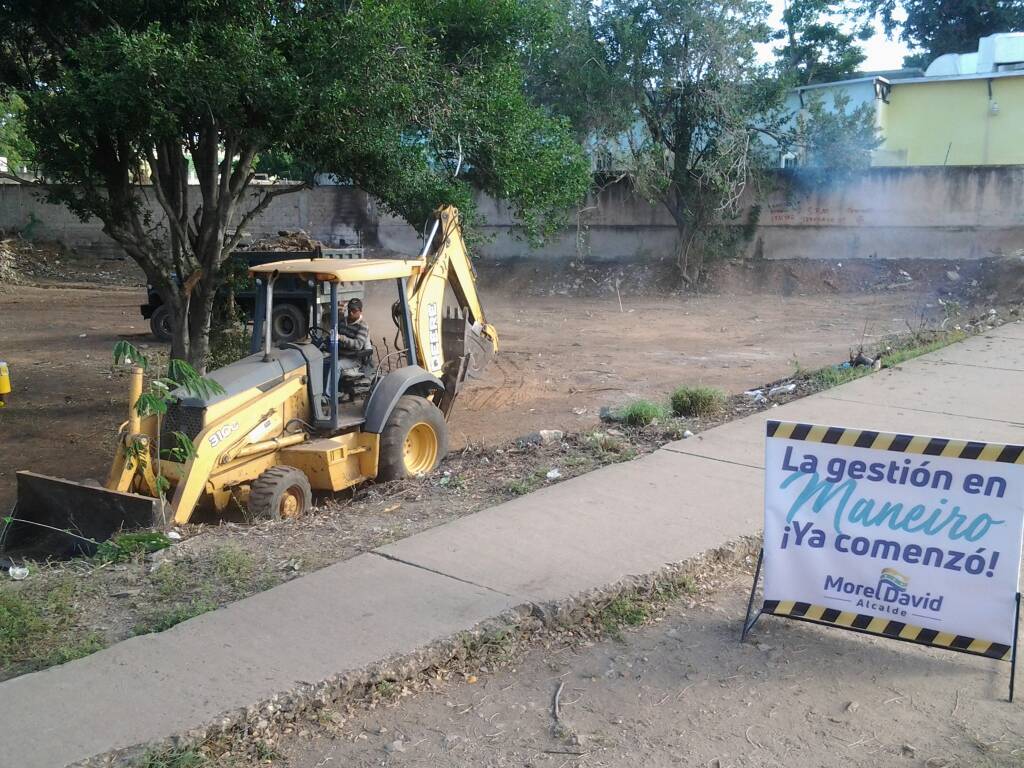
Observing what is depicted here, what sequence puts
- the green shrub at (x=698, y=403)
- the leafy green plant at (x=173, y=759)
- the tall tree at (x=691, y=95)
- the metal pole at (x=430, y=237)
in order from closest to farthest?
the leafy green plant at (x=173, y=759), the green shrub at (x=698, y=403), the metal pole at (x=430, y=237), the tall tree at (x=691, y=95)

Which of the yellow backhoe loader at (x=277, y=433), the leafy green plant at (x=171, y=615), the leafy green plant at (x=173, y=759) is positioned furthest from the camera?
the yellow backhoe loader at (x=277, y=433)

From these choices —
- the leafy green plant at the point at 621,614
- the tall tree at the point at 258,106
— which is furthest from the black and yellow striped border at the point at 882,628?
the tall tree at the point at 258,106

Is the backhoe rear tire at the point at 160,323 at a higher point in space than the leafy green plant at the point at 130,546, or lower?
higher

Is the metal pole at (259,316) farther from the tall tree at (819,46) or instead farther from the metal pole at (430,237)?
the tall tree at (819,46)

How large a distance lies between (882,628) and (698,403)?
5.12 m

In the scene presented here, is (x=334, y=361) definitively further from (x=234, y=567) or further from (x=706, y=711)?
(x=706, y=711)

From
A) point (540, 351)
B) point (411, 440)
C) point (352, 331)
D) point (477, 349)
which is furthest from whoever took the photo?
point (540, 351)

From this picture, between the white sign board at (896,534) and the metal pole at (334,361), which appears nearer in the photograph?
the white sign board at (896,534)

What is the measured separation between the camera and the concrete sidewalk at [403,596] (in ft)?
12.8

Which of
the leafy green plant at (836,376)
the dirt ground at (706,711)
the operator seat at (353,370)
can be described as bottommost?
the dirt ground at (706,711)

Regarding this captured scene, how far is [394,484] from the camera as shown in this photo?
25.9ft

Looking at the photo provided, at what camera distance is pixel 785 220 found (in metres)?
25.7

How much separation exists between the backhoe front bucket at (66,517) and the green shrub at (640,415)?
4.61 metres

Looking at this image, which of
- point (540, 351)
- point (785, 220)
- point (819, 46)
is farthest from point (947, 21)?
point (540, 351)
